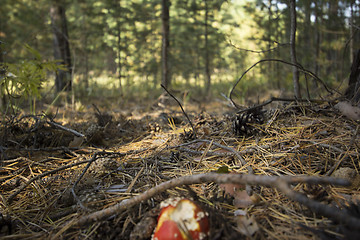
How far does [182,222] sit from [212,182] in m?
0.50

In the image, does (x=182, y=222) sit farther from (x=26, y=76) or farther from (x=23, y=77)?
(x=26, y=76)

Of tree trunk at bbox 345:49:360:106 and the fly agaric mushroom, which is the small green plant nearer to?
the fly agaric mushroom

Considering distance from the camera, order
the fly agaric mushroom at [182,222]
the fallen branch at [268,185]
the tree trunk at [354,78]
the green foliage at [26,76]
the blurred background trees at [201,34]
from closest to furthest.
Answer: the fallen branch at [268,185]
the fly agaric mushroom at [182,222]
the tree trunk at [354,78]
the green foliage at [26,76]
the blurred background trees at [201,34]

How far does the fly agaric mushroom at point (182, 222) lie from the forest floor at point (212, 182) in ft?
0.17

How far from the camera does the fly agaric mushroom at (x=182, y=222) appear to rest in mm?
831

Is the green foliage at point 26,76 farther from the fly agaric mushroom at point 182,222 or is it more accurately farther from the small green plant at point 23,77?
the fly agaric mushroom at point 182,222

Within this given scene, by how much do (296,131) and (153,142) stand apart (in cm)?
132

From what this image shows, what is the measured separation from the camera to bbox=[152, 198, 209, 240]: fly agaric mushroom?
831 mm

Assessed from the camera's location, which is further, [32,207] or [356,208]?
[32,207]

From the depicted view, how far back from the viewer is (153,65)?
9.31 metres

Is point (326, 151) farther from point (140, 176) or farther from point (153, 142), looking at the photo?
point (153, 142)

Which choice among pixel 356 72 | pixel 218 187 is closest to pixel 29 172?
pixel 218 187

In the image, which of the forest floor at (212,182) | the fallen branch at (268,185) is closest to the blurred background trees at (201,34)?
the forest floor at (212,182)

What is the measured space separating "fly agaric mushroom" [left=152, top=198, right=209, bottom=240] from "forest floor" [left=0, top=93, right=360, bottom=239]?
0.17 ft
